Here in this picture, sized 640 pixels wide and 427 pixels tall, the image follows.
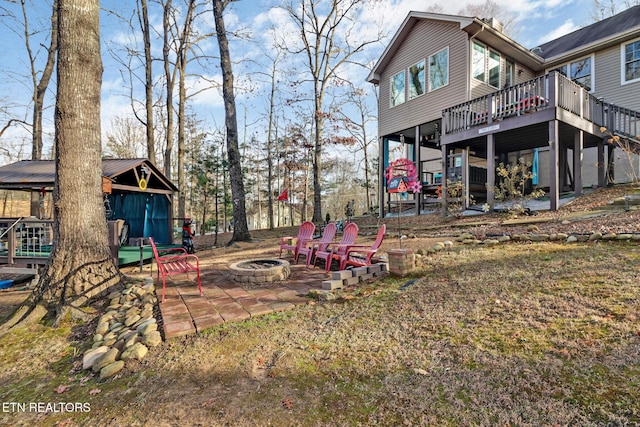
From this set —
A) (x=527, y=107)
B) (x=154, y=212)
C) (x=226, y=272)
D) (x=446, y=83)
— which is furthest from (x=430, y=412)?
(x=446, y=83)

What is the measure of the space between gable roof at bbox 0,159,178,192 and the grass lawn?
228 inches

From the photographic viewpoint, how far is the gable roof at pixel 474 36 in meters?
10.6

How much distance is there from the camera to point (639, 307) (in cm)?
263

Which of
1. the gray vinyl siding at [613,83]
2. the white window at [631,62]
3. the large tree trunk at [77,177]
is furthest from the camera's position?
the gray vinyl siding at [613,83]

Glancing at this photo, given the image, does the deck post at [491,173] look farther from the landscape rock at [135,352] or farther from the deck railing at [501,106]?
the landscape rock at [135,352]

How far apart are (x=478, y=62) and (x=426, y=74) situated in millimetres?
2065

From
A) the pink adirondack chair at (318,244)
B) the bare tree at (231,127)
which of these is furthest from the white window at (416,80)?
the pink adirondack chair at (318,244)

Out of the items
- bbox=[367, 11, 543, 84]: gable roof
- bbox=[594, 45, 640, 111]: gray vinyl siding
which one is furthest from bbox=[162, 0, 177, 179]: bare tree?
bbox=[594, 45, 640, 111]: gray vinyl siding

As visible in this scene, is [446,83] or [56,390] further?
[446,83]

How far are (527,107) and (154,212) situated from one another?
1256 centimetres

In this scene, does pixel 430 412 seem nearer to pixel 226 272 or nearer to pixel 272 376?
pixel 272 376

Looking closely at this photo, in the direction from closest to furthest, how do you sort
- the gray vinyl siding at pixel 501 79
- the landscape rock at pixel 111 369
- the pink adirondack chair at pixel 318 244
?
the landscape rock at pixel 111 369 → the pink adirondack chair at pixel 318 244 → the gray vinyl siding at pixel 501 79

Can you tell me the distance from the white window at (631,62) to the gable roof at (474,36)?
8.47 feet

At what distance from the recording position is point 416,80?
1330 centimetres
